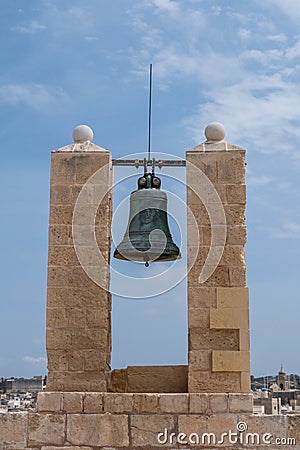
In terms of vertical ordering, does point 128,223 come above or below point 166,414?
above

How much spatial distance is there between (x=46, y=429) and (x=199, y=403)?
1.11m

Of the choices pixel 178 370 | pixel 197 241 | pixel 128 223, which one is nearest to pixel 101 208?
pixel 128 223

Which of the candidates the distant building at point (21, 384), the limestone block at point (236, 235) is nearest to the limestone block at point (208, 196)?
the limestone block at point (236, 235)

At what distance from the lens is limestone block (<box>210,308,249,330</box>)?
212 inches

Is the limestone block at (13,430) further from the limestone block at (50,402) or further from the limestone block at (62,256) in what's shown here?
the limestone block at (62,256)

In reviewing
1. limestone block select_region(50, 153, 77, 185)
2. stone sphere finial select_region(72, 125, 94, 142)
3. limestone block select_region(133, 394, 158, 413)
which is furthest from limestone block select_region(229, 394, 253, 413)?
stone sphere finial select_region(72, 125, 94, 142)

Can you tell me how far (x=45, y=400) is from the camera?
5.27 meters

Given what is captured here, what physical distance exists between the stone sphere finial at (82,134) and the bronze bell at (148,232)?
577mm

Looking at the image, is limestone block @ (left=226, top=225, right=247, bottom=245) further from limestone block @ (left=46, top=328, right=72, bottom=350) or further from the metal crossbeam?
limestone block @ (left=46, top=328, right=72, bottom=350)

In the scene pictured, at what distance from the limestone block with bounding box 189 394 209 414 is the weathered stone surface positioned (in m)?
0.03

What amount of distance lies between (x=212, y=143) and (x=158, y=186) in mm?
561

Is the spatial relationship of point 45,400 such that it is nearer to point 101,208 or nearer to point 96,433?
point 96,433

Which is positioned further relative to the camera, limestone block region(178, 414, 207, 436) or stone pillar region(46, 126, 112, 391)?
stone pillar region(46, 126, 112, 391)

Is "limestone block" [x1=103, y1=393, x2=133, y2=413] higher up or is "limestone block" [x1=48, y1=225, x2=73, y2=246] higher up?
"limestone block" [x1=48, y1=225, x2=73, y2=246]
